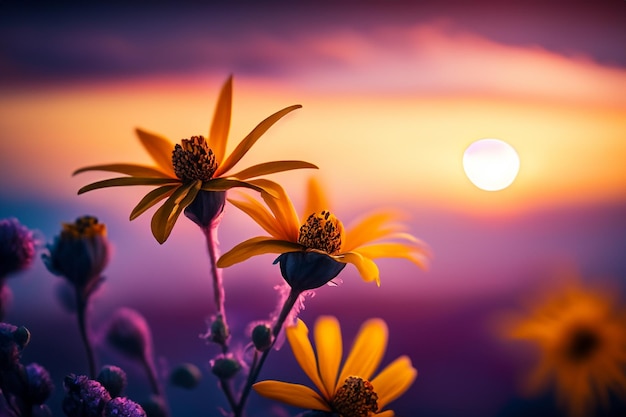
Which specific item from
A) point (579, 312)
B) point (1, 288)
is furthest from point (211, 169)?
point (579, 312)

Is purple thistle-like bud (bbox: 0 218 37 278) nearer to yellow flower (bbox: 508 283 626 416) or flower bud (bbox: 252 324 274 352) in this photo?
flower bud (bbox: 252 324 274 352)

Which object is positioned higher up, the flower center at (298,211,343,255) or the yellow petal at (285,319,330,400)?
the flower center at (298,211,343,255)

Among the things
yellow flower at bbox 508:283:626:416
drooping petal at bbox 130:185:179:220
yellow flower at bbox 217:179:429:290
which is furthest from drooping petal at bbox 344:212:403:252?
yellow flower at bbox 508:283:626:416

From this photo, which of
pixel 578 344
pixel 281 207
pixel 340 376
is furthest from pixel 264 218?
pixel 578 344

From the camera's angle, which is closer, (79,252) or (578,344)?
(79,252)

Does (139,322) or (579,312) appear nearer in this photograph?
(139,322)

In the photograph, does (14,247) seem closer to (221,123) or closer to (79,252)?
(79,252)

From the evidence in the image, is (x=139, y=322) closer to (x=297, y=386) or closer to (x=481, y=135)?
(x=297, y=386)
